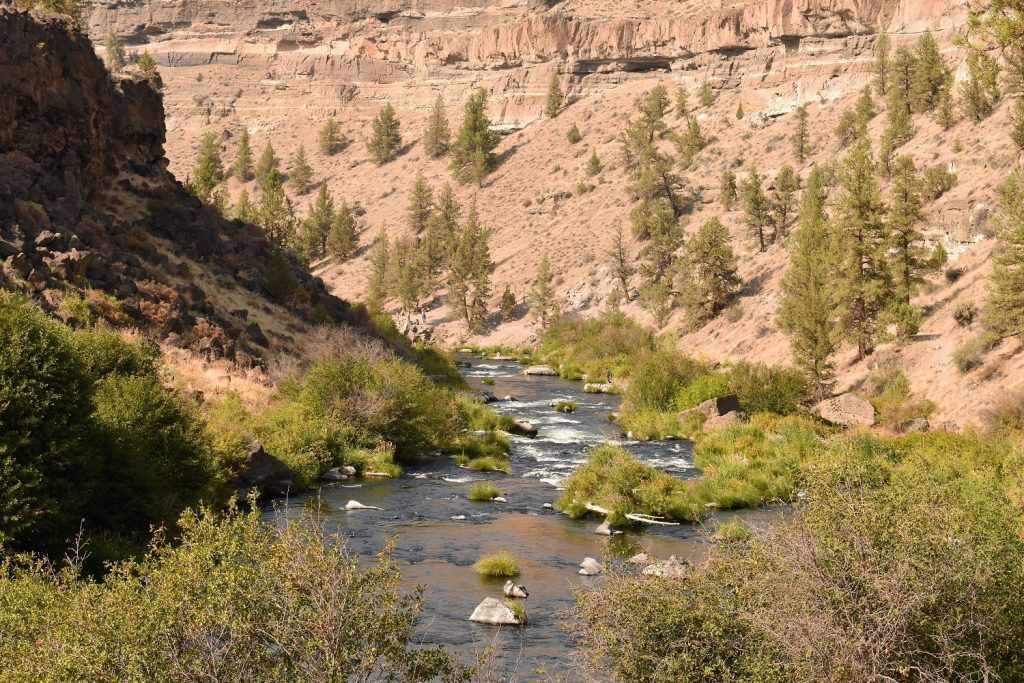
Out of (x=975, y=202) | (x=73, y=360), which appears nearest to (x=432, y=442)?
(x=73, y=360)

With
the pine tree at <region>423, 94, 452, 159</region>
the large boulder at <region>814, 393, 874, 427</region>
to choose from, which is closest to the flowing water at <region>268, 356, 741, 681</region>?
the large boulder at <region>814, 393, 874, 427</region>

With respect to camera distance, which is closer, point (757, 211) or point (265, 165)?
point (757, 211)

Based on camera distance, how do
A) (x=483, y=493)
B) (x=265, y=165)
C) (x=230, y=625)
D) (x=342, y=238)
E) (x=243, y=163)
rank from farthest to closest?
(x=243, y=163) → (x=265, y=165) → (x=342, y=238) → (x=483, y=493) → (x=230, y=625)

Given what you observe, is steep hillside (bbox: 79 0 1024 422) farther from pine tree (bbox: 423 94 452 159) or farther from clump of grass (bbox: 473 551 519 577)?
clump of grass (bbox: 473 551 519 577)

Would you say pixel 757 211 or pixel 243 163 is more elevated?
pixel 757 211

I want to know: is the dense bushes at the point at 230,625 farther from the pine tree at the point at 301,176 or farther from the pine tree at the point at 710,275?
the pine tree at the point at 301,176

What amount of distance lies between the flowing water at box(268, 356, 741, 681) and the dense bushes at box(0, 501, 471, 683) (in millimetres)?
2284

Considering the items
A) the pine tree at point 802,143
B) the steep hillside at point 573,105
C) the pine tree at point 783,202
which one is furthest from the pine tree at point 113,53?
the pine tree at point 783,202

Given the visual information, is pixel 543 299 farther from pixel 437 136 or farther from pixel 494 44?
pixel 494 44

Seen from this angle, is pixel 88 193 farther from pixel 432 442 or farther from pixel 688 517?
pixel 688 517

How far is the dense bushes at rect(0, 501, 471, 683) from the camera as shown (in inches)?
391

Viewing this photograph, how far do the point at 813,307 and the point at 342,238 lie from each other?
69.4 m

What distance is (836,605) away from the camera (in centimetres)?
1115

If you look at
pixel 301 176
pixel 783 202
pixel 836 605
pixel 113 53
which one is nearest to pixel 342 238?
pixel 301 176
